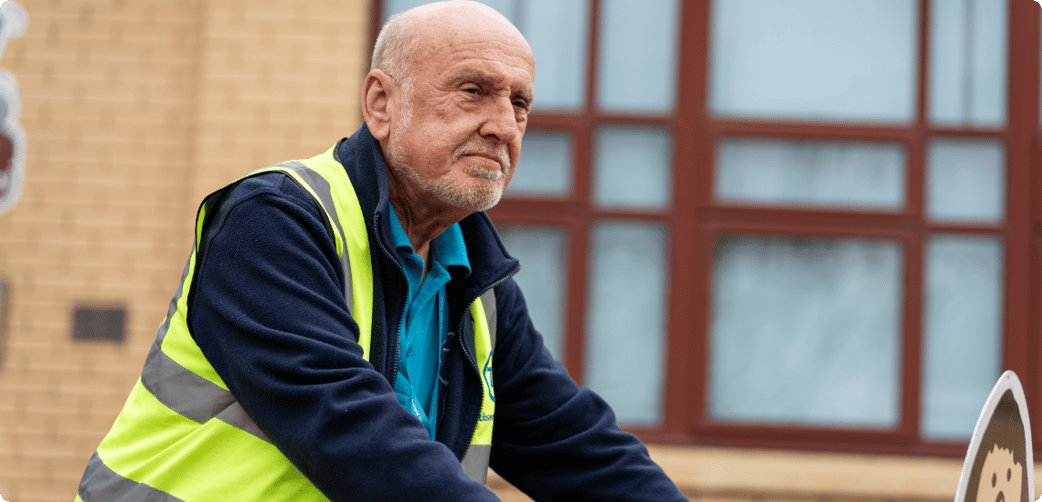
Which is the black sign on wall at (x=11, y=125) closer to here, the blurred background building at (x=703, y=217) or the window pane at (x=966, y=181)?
the blurred background building at (x=703, y=217)

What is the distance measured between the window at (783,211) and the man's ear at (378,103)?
2.92 meters

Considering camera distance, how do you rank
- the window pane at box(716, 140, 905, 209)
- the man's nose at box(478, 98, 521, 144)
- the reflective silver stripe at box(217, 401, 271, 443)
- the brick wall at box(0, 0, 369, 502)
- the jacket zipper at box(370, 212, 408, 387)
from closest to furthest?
the reflective silver stripe at box(217, 401, 271, 443), the jacket zipper at box(370, 212, 408, 387), the man's nose at box(478, 98, 521, 144), the brick wall at box(0, 0, 369, 502), the window pane at box(716, 140, 905, 209)

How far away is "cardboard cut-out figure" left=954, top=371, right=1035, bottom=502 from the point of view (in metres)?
1.20

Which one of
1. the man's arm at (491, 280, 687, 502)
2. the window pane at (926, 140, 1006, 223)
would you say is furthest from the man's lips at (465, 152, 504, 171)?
the window pane at (926, 140, 1006, 223)

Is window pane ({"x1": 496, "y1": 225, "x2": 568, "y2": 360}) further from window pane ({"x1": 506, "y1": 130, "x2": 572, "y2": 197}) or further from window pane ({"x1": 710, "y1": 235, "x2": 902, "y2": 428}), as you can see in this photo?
window pane ({"x1": 710, "y1": 235, "x2": 902, "y2": 428})

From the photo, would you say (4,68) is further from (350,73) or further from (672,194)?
(672,194)

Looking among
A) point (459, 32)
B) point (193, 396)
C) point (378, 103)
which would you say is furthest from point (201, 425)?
point (459, 32)

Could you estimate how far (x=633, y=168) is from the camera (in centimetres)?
464

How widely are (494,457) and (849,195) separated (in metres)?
3.24

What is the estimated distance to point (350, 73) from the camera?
14.5ft

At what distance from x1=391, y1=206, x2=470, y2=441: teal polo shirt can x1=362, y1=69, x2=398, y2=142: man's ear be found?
134mm

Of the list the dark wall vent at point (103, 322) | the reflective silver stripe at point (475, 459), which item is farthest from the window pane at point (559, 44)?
the reflective silver stripe at point (475, 459)

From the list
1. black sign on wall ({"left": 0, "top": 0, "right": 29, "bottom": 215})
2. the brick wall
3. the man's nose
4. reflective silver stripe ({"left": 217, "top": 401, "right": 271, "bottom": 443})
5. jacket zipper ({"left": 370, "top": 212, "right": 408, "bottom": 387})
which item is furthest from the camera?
black sign on wall ({"left": 0, "top": 0, "right": 29, "bottom": 215})

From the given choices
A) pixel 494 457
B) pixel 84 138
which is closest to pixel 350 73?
pixel 84 138
